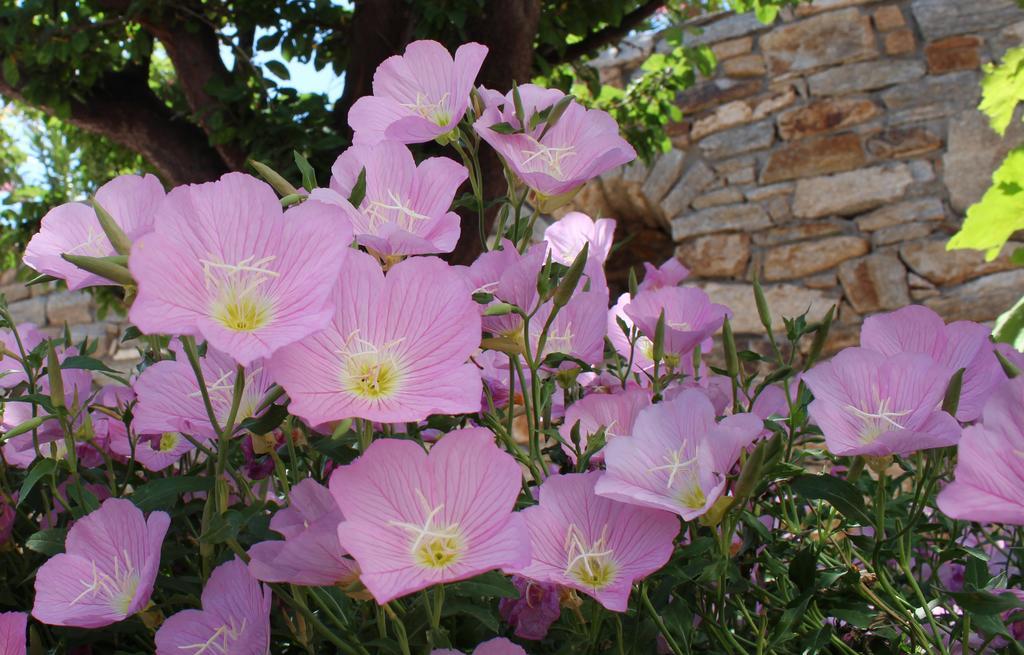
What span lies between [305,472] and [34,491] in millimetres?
211

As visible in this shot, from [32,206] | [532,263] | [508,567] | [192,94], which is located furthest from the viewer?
[32,206]

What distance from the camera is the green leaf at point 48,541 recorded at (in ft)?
1.74

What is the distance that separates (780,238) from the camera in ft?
13.3

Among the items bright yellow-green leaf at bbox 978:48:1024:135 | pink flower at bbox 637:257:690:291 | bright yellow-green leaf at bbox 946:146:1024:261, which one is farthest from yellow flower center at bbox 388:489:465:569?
bright yellow-green leaf at bbox 978:48:1024:135

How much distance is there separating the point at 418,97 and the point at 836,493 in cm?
37

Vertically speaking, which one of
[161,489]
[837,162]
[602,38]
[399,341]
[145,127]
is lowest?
[837,162]

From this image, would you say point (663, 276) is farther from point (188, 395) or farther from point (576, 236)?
point (188, 395)

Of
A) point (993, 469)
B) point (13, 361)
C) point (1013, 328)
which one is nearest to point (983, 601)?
point (993, 469)

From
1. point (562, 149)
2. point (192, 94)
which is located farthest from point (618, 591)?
point (192, 94)

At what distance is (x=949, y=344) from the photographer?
545 mm

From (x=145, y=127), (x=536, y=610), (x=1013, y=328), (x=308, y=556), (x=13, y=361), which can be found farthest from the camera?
(x=145, y=127)

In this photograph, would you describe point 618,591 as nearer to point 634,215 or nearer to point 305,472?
point 305,472

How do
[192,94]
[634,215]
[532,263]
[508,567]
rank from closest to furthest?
[508,567] → [532,263] → [192,94] → [634,215]

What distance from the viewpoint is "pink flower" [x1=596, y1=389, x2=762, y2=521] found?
438mm
